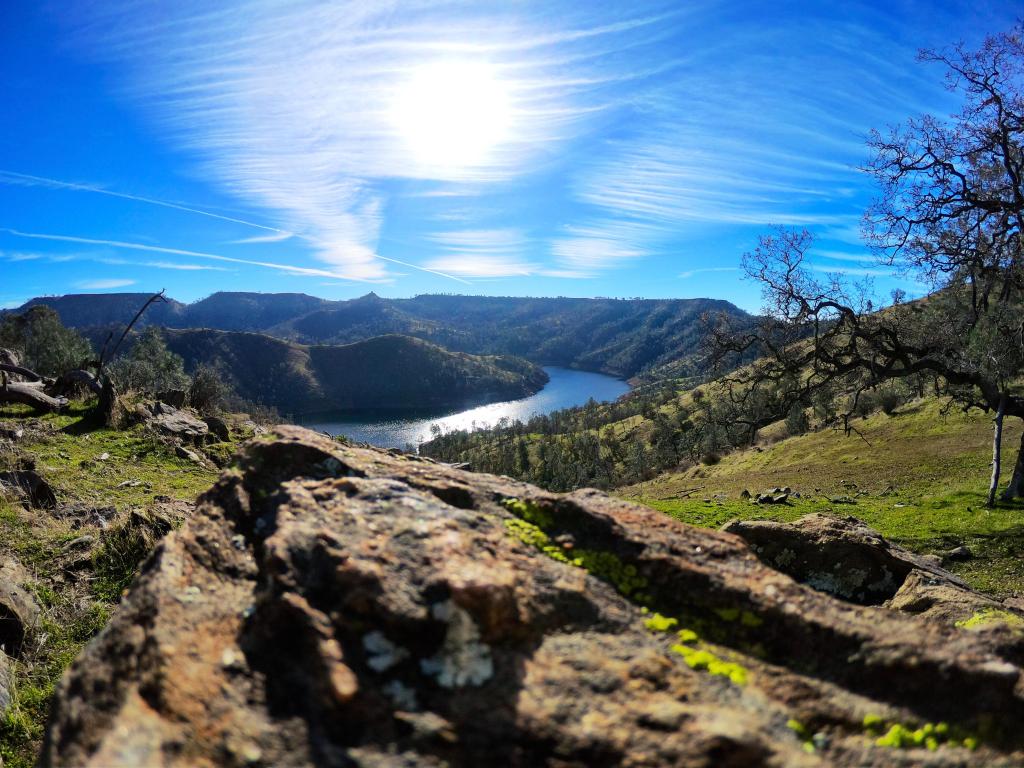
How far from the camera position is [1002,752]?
161 inches

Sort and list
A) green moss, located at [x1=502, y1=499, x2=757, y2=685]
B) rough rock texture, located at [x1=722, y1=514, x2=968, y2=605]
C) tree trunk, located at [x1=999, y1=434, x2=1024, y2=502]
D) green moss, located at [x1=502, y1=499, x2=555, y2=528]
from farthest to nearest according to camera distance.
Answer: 1. tree trunk, located at [x1=999, y1=434, x2=1024, y2=502]
2. rough rock texture, located at [x1=722, y1=514, x2=968, y2=605]
3. green moss, located at [x1=502, y1=499, x2=555, y2=528]
4. green moss, located at [x1=502, y1=499, x2=757, y2=685]

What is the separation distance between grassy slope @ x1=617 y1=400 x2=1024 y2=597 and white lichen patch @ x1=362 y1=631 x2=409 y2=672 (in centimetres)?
1644

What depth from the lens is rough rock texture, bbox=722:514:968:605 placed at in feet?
28.3

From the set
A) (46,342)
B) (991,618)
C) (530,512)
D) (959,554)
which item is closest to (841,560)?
(991,618)

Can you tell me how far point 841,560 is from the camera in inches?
350

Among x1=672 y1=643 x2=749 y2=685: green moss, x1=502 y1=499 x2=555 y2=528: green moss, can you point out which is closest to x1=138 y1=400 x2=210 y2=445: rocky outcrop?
x1=502 y1=499 x2=555 y2=528: green moss

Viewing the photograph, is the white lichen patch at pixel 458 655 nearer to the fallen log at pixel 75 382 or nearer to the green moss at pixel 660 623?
the green moss at pixel 660 623

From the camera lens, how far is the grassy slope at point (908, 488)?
18.1 meters

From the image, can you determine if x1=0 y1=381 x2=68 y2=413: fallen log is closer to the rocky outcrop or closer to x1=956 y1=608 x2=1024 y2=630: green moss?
the rocky outcrop

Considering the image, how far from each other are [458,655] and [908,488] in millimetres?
35162

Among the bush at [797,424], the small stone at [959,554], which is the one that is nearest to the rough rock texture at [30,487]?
the small stone at [959,554]

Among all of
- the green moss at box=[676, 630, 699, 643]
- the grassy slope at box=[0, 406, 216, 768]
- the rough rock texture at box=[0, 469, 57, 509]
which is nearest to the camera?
the green moss at box=[676, 630, 699, 643]

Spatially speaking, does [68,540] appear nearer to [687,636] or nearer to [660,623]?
[660,623]

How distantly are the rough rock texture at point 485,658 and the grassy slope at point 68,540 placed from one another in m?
4.62
